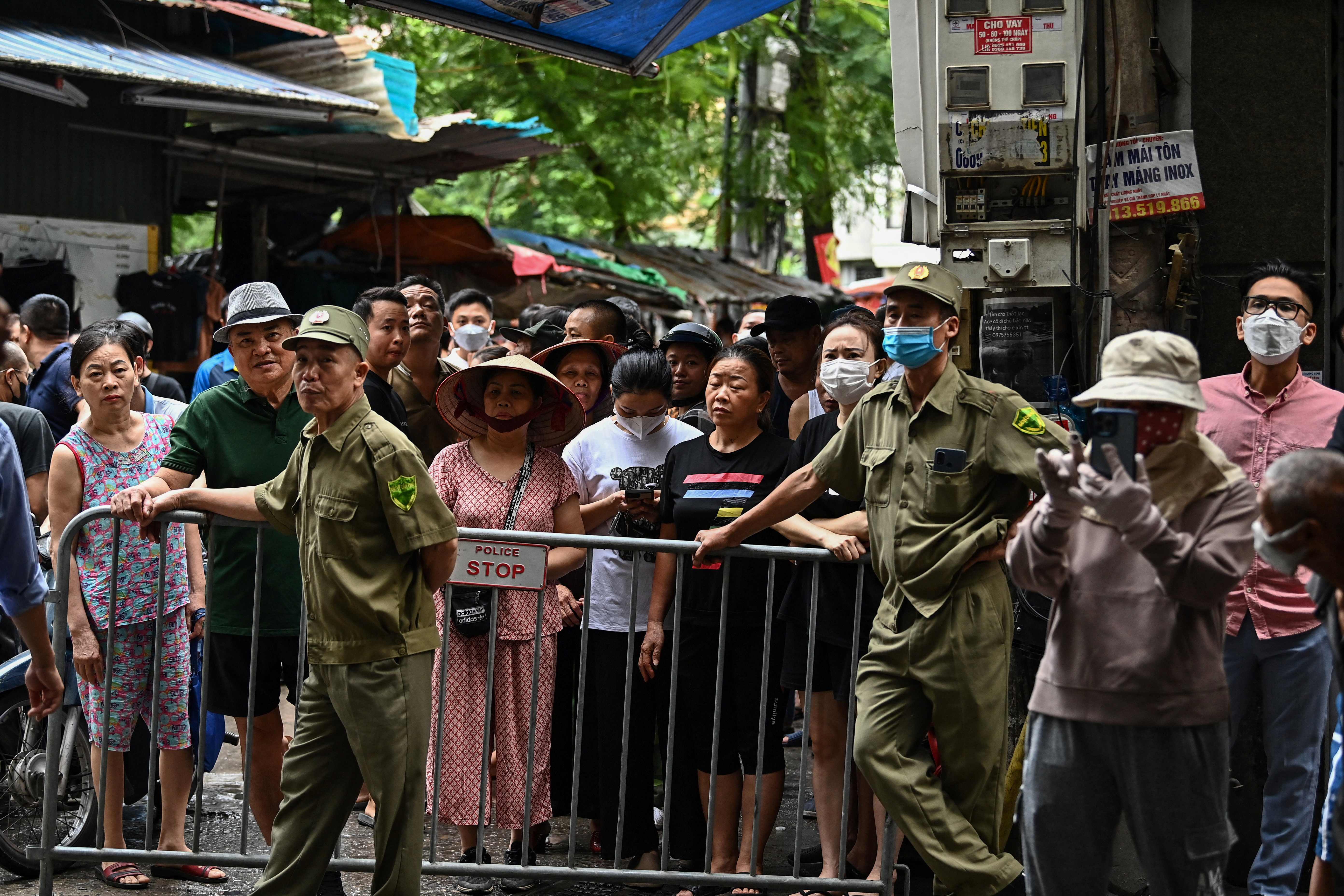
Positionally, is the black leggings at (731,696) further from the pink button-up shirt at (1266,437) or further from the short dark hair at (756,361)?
the pink button-up shirt at (1266,437)

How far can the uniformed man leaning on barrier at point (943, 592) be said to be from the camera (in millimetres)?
4473

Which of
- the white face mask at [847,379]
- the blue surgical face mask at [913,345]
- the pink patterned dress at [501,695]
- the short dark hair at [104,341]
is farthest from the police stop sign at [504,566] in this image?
the short dark hair at [104,341]

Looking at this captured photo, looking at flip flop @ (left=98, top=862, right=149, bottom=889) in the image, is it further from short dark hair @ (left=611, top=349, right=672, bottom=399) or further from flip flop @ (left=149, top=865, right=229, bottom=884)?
short dark hair @ (left=611, top=349, right=672, bottom=399)

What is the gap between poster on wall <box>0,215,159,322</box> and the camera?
11297mm

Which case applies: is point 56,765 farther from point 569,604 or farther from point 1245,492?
point 1245,492

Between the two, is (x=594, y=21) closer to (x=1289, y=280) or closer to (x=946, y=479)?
(x=946, y=479)

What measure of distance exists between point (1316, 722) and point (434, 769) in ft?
10.7

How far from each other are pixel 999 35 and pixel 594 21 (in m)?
1.79

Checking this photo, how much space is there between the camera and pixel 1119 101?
5836 mm

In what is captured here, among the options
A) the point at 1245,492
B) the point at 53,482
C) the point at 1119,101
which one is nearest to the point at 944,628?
the point at 1245,492

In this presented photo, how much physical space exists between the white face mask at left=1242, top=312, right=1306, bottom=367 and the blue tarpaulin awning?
2.64 metres

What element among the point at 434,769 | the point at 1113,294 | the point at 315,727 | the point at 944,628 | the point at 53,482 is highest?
the point at 1113,294

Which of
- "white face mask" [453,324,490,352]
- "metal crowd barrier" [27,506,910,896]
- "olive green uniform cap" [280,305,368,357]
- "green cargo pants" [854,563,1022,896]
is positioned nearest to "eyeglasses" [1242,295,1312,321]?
"green cargo pants" [854,563,1022,896]

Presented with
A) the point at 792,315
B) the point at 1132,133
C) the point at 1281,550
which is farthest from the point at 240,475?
the point at 1132,133
